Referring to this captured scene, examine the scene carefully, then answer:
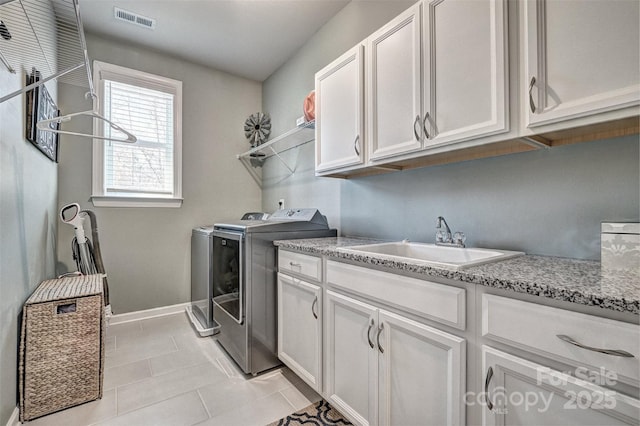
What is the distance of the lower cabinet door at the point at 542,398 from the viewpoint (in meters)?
0.67

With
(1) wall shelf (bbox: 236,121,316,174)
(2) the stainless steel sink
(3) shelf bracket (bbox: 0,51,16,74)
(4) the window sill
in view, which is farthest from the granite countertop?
(4) the window sill

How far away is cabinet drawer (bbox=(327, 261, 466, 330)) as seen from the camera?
95 cm

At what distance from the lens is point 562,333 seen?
0.73 meters

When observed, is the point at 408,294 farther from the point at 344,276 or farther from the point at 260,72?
the point at 260,72

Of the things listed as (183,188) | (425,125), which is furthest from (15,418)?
(425,125)

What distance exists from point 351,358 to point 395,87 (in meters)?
1.40

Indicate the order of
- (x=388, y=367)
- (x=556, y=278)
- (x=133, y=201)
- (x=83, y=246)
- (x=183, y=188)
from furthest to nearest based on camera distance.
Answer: (x=183, y=188) → (x=133, y=201) → (x=83, y=246) → (x=388, y=367) → (x=556, y=278)

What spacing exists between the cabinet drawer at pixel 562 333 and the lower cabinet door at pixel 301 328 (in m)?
0.89

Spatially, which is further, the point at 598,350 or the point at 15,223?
the point at 15,223

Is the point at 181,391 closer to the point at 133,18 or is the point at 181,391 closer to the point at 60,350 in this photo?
the point at 60,350

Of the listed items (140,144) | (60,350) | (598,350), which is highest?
(140,144)

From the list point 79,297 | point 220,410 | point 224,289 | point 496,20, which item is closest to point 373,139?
point 496,20

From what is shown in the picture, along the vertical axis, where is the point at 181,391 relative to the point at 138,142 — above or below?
below

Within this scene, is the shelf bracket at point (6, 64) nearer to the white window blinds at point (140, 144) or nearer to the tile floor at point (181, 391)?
the white window blinds at point (140, 144)
